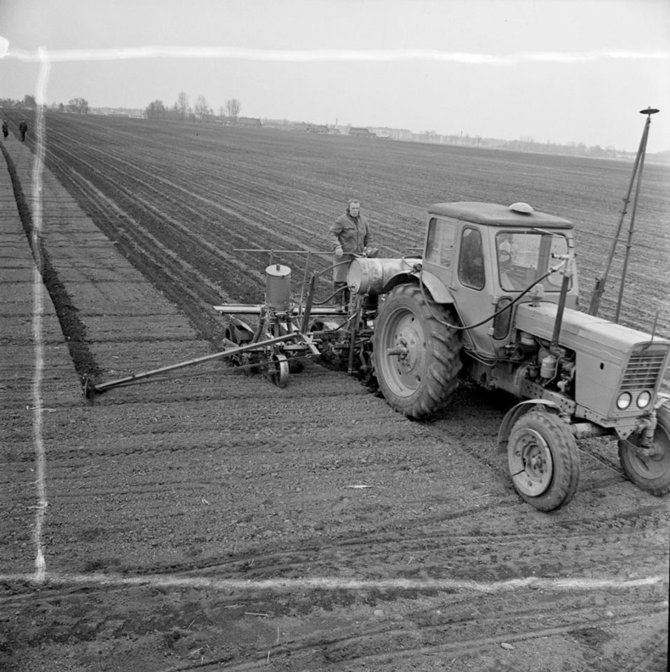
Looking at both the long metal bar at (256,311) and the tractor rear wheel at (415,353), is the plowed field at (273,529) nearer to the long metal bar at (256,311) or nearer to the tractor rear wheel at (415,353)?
the tractor rear wheel at (415,353)

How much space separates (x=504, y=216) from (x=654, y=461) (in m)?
2.21

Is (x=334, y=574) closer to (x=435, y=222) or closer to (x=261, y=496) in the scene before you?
(x=261, y=496)

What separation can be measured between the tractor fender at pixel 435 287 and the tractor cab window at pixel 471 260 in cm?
19

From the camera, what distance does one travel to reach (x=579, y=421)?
530 centimetres

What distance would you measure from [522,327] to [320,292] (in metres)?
6.14

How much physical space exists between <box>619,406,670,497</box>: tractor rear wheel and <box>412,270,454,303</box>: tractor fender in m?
1.81

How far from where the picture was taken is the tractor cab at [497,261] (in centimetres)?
556

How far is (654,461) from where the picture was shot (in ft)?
17.3

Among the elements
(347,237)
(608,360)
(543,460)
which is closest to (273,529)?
(543,460)

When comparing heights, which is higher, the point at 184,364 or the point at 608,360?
the point at 608,360

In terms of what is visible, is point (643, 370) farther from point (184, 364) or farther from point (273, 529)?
Answer: point (184, 364)

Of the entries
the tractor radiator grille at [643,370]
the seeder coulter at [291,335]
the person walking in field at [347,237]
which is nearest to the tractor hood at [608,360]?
the tractor radiator grille at [643,370]

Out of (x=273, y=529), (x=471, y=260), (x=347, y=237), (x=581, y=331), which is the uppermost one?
(x=471, y=260)

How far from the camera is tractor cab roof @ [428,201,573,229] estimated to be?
5.57m
